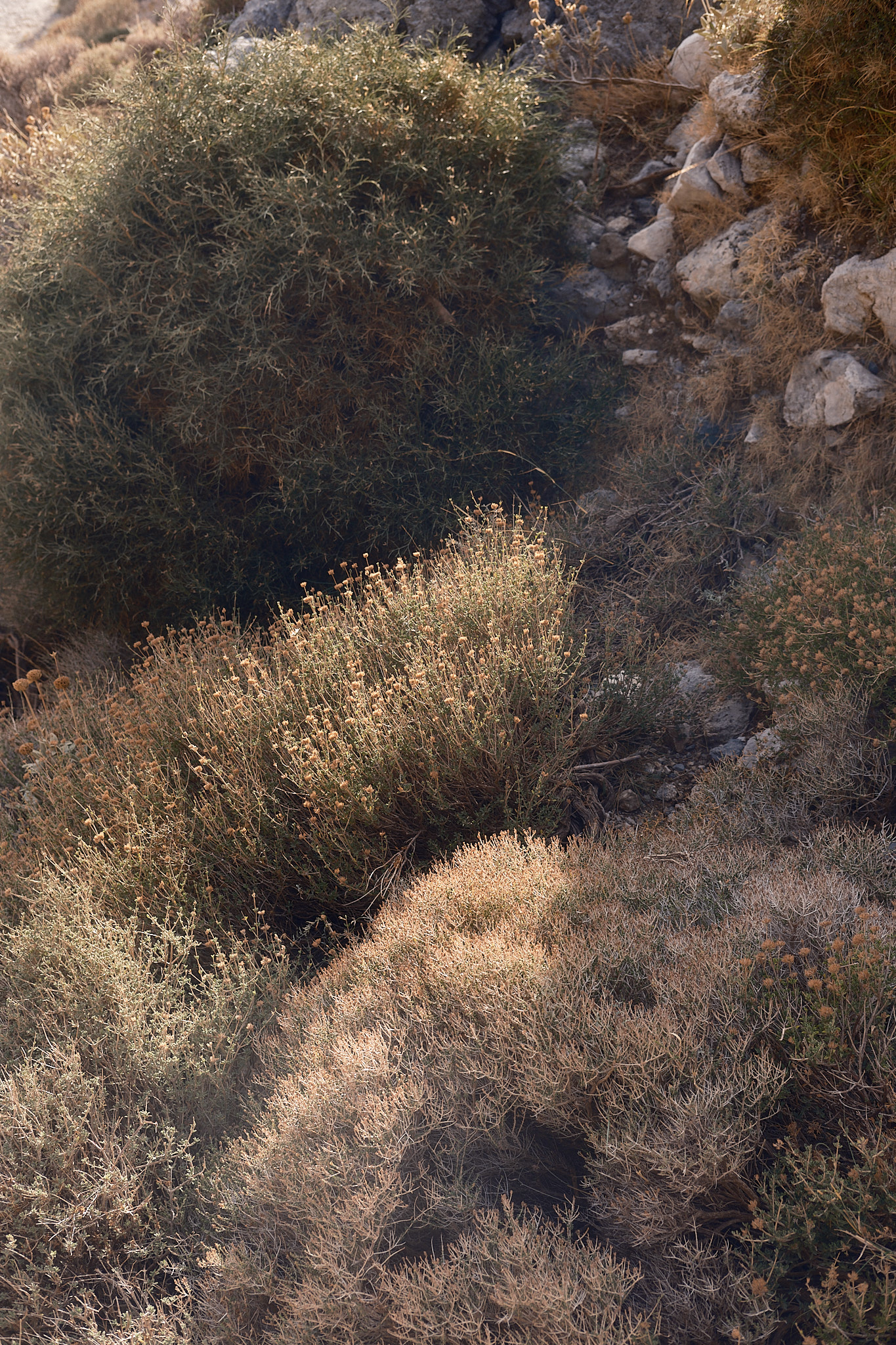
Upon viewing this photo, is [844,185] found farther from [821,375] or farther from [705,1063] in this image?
[705,1063]

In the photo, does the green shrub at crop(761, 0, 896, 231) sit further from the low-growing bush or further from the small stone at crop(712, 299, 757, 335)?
the low-growing bush

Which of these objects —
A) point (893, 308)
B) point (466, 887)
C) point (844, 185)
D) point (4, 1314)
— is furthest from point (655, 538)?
point (4, 1314)

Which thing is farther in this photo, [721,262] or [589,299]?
[589,299]

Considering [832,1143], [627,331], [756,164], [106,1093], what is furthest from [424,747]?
[756,164]

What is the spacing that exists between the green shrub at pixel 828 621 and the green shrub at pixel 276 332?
2007 millimetres

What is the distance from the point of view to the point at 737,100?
208 inches

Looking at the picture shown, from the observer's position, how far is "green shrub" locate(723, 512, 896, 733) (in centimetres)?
311

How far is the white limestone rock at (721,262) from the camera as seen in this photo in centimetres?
535

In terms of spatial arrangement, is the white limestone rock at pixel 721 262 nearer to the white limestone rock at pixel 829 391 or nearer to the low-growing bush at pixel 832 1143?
the white limestone rock at pixel 829 391

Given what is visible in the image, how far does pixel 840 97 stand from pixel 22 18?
16.0m

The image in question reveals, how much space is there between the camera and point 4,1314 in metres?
2.02

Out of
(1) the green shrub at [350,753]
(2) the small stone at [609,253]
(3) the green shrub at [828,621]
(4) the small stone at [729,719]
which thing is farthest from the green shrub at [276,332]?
(4) the small stone at [729,719]

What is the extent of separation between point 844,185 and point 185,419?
4.07 m

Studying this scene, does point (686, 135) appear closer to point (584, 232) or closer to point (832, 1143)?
point (584, 232)
